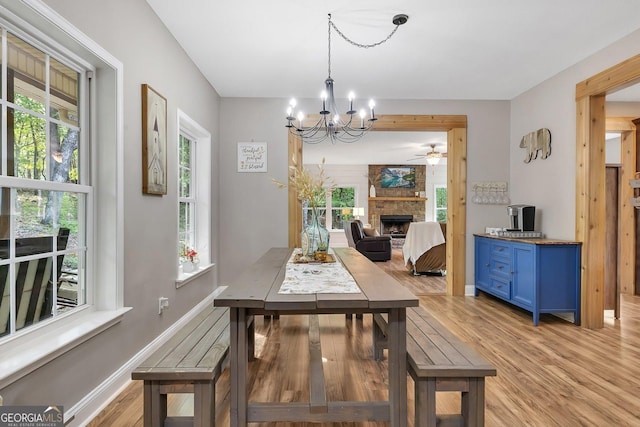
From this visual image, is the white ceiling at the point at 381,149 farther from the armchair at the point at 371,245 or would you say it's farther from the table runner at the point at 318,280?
the table runner at the point at 318,280

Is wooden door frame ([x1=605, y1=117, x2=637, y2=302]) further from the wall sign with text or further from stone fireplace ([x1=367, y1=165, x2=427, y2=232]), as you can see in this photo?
stone fireplace ([x1=367, y1=165, x2=427, y2=232])

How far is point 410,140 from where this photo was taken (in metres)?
7.29

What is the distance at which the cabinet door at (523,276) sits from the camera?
332 cm

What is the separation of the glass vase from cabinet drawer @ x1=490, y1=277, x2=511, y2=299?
8.21ft

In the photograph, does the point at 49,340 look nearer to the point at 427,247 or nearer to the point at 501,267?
the point at 501,267

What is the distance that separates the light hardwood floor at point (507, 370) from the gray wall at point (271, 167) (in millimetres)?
1284

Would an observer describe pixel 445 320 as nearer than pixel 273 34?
No

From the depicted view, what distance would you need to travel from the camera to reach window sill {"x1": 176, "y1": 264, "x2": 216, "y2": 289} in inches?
118

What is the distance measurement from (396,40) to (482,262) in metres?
2.81

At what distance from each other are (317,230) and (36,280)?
4.84 ft

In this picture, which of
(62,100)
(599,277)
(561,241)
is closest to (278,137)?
(62,100)

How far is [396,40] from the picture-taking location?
2916 mm

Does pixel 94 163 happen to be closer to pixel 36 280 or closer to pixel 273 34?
pixel 36 280

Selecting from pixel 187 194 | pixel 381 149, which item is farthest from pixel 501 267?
pixel 381 149
